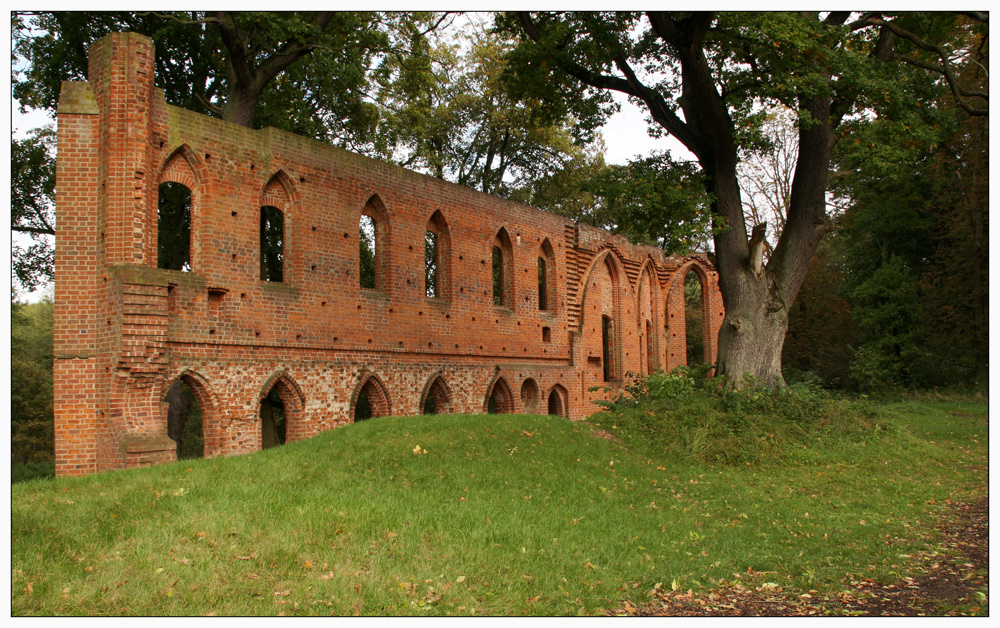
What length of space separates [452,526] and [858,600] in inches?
146

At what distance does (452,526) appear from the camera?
25.1 feet

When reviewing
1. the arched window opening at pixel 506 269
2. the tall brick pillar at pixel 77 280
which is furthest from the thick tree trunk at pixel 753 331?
the tall brick pillar at pixel 77 280

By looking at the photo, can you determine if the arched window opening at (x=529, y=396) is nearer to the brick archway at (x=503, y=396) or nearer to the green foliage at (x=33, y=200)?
the brick archway at (x=503, y=396)

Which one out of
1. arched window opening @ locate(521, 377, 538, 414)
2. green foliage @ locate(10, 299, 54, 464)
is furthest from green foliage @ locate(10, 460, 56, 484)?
arched window opening @ locate(521, 377, 538, 414)

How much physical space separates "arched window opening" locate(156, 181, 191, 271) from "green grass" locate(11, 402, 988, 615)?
423 inches

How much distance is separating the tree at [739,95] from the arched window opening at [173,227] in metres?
10.2

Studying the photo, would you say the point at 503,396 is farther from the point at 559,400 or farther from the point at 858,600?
the point at 858,600

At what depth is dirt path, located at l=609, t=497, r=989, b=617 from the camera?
577cm

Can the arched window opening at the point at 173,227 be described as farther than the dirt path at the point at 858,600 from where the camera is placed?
Yes

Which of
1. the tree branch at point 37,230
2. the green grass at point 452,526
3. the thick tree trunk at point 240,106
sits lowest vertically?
the green grass at point 452,526

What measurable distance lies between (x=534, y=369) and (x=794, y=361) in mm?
14964

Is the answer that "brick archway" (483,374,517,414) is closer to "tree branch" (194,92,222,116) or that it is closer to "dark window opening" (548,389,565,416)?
"dark window opening" (548,389,565,416)

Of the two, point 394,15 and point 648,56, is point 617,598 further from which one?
point 394,15

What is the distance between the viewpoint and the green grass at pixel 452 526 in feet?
19.5
